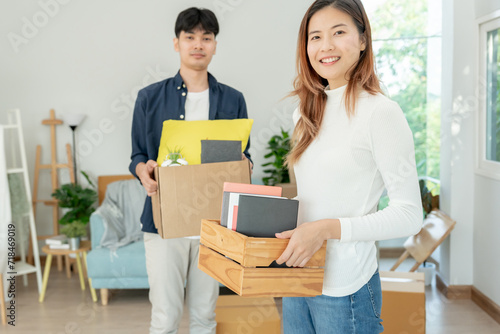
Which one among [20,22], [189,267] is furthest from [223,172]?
[20,22]

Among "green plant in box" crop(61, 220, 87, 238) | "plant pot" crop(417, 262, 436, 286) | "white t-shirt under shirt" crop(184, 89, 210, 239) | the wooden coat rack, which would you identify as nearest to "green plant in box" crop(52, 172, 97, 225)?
"green plant in box" crop(61, 220, 87, 238)

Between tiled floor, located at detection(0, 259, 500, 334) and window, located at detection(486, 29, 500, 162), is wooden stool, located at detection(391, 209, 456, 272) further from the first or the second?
window, located at detection(486, 29, 500, 162)

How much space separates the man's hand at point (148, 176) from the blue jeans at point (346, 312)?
2.81ft

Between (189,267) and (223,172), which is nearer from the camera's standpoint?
(223,172)

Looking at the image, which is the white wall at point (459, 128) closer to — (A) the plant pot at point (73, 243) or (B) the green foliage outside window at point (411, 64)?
(B) the green foliage outside window at point (411, 64)

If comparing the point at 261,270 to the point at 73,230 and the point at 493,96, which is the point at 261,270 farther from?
the point at 73,230

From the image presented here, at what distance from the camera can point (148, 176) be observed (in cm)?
192

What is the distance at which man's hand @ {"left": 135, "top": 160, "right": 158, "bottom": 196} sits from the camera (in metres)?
1.89

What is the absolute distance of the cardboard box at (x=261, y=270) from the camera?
3.61ft

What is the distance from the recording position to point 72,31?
15.2ft

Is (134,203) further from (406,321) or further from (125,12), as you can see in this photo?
(406,321)

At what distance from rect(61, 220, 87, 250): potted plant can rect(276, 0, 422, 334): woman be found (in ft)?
9.90

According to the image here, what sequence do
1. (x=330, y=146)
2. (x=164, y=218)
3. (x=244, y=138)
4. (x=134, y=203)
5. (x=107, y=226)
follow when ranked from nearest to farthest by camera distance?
1. (x=330, y=146)
2. (x=164, y=218)
3. (x=244, y=138)
4. (x=107, y=226)
5. (x=134, y=203)

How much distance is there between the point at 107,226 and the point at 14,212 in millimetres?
733
